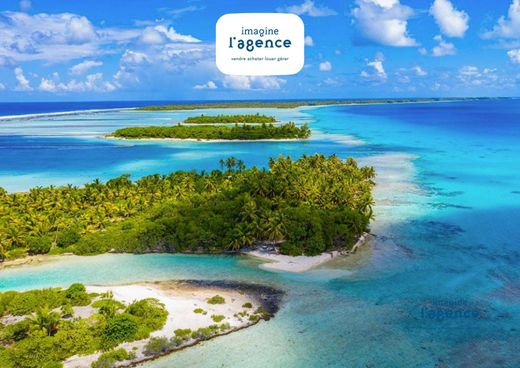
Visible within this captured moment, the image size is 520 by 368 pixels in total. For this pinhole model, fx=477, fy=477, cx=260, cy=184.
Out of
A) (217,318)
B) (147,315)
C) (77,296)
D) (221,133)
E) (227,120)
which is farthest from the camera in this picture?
(227,120)

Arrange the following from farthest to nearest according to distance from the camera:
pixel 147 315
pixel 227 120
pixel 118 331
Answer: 1. pixel 227 120
2. pixel 147 315
3. pixel 118 331

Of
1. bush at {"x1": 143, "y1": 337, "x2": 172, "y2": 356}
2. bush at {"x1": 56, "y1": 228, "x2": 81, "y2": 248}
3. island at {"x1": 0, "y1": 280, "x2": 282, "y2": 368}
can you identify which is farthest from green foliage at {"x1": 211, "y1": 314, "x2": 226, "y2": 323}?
bush at {"x1": 56, "y1": 228, "x2": 81, "y2": 248}

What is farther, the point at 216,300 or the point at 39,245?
the point at 39,245

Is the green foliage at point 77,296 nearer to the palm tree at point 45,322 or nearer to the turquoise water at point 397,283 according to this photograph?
the palm tree at point 45,322

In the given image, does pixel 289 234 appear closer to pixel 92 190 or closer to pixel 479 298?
pixel 479 298

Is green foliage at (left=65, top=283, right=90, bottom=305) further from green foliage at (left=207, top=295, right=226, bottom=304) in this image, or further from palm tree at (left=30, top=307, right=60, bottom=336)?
green foliage at (left=207, top=295, right=226, bottom=304)

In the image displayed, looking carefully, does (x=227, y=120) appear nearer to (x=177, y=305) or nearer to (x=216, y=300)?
(x=216, y=300)

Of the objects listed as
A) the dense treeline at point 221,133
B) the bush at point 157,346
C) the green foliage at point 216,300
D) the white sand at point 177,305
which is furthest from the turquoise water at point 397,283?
the dense treeline at point 221,133

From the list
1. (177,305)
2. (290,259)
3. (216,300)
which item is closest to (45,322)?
(177,305)
